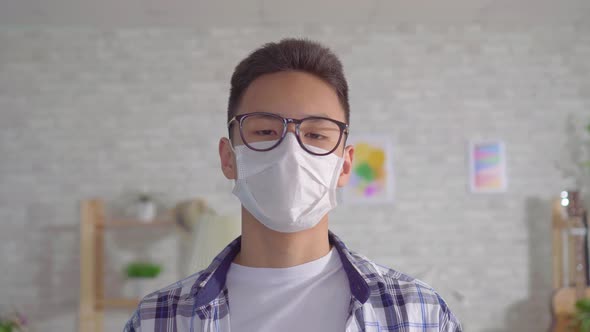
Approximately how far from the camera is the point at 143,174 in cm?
435

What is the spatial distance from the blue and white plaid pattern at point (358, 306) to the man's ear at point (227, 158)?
0.19 meters

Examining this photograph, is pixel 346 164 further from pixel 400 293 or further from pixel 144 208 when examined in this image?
pixel 144 208

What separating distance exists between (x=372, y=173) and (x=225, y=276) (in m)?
3.35

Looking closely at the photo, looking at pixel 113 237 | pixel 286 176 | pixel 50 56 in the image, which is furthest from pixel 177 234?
pixel 286 176

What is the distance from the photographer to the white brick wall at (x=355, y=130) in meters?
4.33

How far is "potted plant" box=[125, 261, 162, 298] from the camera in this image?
13.2ft

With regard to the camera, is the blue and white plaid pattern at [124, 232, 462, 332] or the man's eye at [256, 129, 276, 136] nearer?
the blue and white plaid pattern at [124, 232, 462, 332]

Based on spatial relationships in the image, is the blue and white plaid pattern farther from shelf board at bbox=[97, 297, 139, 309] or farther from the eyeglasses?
shelf board at bbox=[97, 297, 139, 309]

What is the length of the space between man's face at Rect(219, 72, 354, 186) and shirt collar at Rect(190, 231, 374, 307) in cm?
19

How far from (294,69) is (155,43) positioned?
3496mm

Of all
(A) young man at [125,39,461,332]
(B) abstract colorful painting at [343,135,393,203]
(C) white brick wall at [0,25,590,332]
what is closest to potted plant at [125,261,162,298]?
(C) white brick wall at [0,25,590,332]

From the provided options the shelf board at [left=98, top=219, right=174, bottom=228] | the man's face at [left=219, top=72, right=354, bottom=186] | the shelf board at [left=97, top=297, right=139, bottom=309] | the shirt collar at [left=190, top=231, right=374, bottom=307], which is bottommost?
the shelf board at [left=97, top=297, right=139, bottom=309]

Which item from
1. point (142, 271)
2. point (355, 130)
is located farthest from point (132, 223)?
point (355, 130)

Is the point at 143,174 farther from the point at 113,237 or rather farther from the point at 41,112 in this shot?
the point at 41,112
